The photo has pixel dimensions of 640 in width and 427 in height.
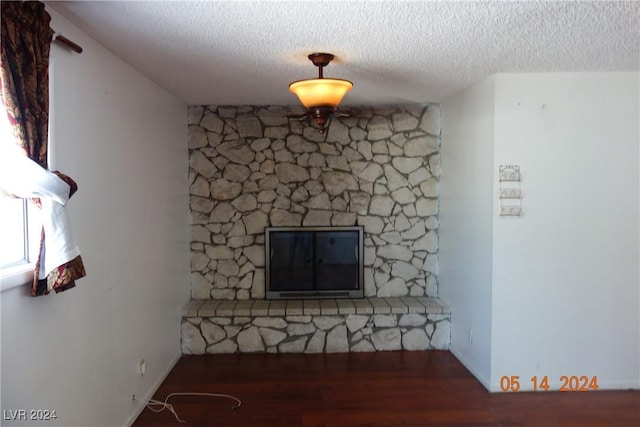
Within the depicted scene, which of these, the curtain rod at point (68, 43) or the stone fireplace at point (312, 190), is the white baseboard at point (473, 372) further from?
the curtain rod at point (68, 43)

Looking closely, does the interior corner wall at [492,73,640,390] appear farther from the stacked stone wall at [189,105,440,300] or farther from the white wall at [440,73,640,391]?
the stacked stone wall at [189,105,440,300]

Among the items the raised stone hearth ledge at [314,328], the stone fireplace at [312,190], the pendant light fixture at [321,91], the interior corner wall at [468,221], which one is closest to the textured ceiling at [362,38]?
the pendant light fixture at [321,91]

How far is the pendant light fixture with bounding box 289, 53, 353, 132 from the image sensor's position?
8.00 ft

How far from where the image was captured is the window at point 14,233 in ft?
5.20

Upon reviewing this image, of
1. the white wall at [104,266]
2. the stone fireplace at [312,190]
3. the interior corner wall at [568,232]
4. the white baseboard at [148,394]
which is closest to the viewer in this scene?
the white wall at [104,266]

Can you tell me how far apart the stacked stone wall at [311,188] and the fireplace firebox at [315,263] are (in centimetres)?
8

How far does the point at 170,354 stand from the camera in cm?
357

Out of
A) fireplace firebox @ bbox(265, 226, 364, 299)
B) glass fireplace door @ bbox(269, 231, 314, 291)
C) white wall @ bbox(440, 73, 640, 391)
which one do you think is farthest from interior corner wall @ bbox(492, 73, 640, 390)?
glass fireplace door @ bbox(269, 231, 314, 291)

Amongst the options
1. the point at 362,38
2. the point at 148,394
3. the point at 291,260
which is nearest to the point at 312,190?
the point at 291,260

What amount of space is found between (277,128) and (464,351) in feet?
8.44

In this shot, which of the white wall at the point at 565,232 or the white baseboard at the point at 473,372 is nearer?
the white wall at the point at 565,232

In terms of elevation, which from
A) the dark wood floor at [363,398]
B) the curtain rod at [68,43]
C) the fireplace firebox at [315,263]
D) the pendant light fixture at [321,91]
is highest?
the curtain rod at [68,43]

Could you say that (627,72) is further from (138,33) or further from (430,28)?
(138,33)

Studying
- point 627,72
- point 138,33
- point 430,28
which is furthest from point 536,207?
point 138,33
